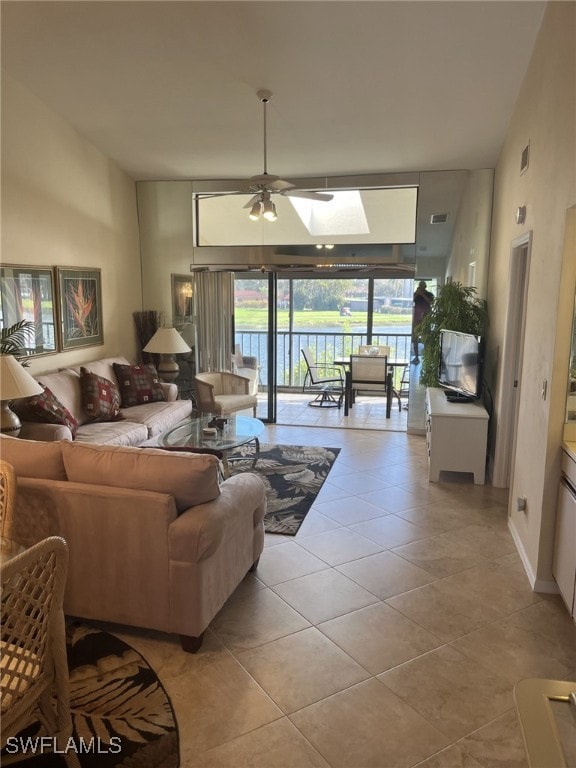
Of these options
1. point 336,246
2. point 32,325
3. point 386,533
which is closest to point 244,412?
point 336,246

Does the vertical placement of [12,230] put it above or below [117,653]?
above

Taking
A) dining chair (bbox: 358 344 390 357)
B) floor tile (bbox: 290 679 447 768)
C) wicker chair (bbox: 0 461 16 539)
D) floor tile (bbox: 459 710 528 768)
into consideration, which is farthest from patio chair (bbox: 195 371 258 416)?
floor tile (bbox: 459 710 528 768)

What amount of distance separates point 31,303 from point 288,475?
9.11ft

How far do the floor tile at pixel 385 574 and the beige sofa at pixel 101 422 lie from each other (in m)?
2.14

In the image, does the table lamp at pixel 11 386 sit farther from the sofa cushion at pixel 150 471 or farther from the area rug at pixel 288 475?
the area rug at pixel 288 475

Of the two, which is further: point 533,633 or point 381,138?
point 381,138

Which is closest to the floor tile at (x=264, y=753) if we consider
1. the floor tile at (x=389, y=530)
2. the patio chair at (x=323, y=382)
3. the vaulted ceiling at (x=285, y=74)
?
the floor tile at (x=389, y=530)

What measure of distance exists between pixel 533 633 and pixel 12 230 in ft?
15.5

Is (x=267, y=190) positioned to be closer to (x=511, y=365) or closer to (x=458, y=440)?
(x=511, y=365)

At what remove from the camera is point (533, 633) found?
8.84ft

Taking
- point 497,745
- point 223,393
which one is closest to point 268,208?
point 223,393

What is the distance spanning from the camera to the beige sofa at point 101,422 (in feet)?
13.6

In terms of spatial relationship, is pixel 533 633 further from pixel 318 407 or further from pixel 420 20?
pixel 318 407

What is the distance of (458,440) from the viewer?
4.73 m
